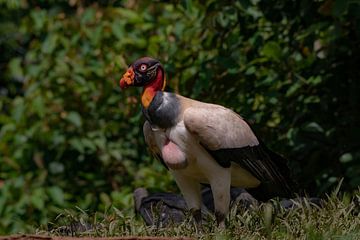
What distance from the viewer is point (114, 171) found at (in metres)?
9.62

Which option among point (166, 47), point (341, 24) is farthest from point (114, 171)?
point (341, 24)

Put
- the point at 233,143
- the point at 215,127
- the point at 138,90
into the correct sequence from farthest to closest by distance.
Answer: the point at 138,90
the point at 233,143
the point at 215,127

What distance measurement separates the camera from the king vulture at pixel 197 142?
5.36 meters

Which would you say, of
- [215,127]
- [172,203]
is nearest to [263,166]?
A: [215,127]

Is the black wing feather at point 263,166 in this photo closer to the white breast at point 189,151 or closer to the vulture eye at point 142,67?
the white breast at point 189,151

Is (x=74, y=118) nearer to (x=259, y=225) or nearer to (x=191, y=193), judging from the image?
(x=191, y=193)

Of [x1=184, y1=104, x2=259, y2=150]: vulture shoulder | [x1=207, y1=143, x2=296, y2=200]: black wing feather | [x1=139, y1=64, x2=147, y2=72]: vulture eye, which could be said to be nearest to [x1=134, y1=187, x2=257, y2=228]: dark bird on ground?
[x1=207, y1=143, x2=296, y2=200]: black wing feather

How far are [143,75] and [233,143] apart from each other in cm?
58

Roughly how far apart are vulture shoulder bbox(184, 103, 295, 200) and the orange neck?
231 mm

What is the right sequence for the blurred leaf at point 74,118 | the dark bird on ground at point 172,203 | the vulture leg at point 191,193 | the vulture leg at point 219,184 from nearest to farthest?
the vulture leg at point 219,184 < the vulture leg at point 191,193 < the dark bird on ground at point 172,203 < the blurred leaf at point 74,118

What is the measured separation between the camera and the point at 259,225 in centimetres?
544

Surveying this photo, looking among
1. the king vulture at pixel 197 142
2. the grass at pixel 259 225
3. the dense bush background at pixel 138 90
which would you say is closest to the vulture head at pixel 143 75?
the king vulture at pixel 197 142

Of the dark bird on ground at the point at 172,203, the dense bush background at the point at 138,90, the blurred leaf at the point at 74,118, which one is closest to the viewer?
the dark bird on ground at the point at 172,203

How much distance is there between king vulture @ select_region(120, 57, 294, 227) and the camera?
5.36m
